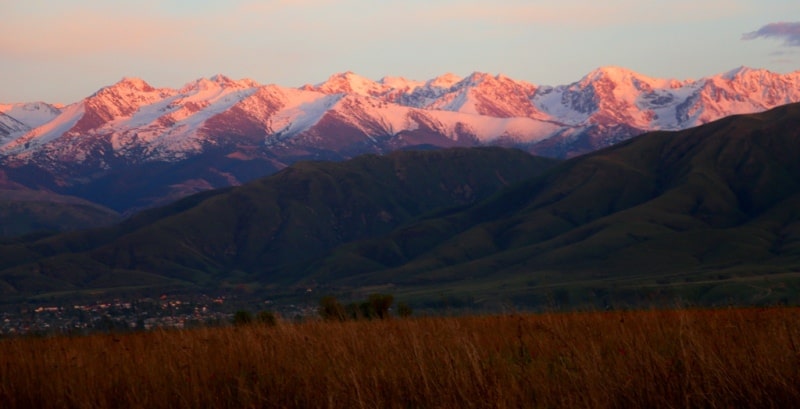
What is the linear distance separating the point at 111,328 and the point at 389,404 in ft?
51.4

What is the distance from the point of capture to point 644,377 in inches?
653

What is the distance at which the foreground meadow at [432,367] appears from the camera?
16375 mm

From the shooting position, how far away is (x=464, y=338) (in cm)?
2036

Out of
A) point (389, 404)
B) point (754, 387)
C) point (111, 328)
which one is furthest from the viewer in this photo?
point (111, 328)

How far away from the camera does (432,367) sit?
1859 centimetres

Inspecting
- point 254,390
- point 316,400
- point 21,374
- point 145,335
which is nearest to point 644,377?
point 316,400

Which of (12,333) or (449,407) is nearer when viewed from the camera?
(449,407)

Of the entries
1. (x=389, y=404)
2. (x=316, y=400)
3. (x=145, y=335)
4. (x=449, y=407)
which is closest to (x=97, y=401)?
(x=316, y=400)

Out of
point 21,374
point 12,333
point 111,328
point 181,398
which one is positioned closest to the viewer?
point 181,398

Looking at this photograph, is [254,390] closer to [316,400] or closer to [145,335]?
[316,400]

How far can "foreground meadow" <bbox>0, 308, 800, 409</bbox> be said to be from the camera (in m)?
16.4

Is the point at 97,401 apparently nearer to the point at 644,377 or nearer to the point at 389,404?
the point at 389,404

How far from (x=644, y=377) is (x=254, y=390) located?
752 centimetres

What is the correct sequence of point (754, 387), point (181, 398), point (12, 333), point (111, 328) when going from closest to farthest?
point (754, 387) < point (181, 398) < point (12, 333) < point (111, 328)
